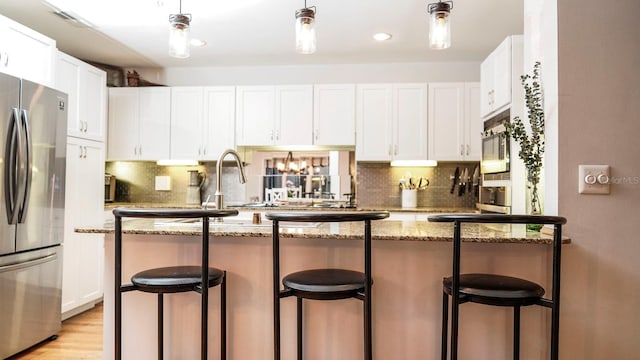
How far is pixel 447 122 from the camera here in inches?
155

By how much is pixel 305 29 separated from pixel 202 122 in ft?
7.98

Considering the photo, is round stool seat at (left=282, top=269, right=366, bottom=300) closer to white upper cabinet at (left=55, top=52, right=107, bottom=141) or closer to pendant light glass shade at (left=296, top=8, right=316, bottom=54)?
pendant light glass shade at (left=296, top=8, right=316, bottom=54)

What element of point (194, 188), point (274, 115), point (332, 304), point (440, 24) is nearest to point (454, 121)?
point (274, 115)

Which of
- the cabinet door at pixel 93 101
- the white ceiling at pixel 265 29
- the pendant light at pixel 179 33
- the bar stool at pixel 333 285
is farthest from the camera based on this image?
the cabinet door at pixel 93 101

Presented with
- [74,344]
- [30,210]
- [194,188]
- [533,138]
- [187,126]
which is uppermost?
[187,126]

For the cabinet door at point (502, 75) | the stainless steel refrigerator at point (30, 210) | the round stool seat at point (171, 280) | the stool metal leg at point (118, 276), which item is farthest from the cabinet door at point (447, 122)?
the stainless steel refrigerator at point (30, 210)

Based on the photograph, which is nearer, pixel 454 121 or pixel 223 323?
pixel 223 323

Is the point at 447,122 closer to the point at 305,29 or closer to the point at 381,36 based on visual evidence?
the point at 381,36

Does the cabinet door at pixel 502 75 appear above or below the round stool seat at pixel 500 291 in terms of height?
above

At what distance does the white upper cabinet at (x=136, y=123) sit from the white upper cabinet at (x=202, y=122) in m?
0.12

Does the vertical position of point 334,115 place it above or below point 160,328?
above

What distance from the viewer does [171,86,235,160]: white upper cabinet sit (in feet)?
13.6

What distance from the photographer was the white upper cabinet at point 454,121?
391 cm

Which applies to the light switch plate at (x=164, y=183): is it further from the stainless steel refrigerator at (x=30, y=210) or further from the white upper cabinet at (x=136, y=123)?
the stainless steel refrigerator at (x=30, y=210)
